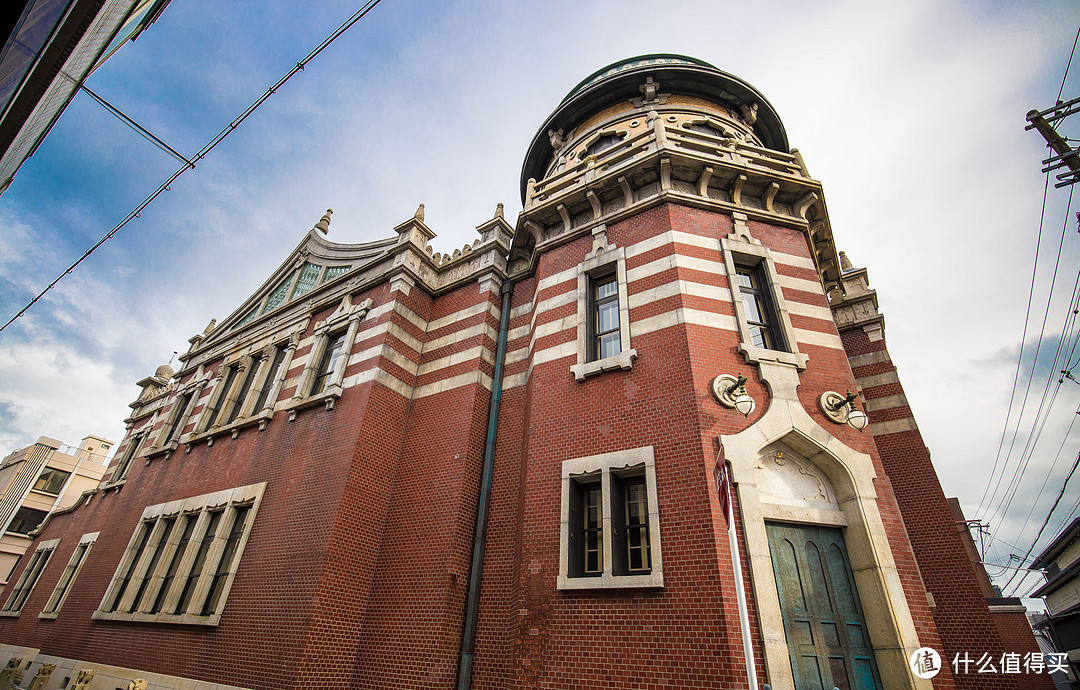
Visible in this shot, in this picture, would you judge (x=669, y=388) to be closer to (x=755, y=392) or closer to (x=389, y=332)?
(x=755, y=392)

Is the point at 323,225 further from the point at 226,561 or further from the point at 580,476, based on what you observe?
the point at 580,476

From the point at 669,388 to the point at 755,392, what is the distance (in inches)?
61.7

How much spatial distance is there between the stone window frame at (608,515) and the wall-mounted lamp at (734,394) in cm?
156

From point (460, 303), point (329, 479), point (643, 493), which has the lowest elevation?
point (643, 493)

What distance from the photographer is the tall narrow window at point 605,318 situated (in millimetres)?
10508

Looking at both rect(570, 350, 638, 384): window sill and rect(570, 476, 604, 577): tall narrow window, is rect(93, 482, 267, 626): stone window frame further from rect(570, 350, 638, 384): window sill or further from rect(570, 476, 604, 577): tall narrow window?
rect(570, 350, 638, 384): window sill

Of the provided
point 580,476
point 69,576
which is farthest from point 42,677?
point 580,476

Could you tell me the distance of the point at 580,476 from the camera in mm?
8938

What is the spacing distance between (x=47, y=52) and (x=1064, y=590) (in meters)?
42.8

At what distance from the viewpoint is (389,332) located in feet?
43.9

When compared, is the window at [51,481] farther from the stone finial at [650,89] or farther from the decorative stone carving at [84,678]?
the stone finial at [650,89]


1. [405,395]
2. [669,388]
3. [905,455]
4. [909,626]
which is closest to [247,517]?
[405,395]

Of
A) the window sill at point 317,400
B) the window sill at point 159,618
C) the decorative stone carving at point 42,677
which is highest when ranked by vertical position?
the window sill at point 317,400

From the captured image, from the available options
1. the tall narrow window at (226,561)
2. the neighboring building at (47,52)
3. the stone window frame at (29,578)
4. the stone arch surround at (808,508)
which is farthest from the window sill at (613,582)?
the stone window frame at (29,578)
